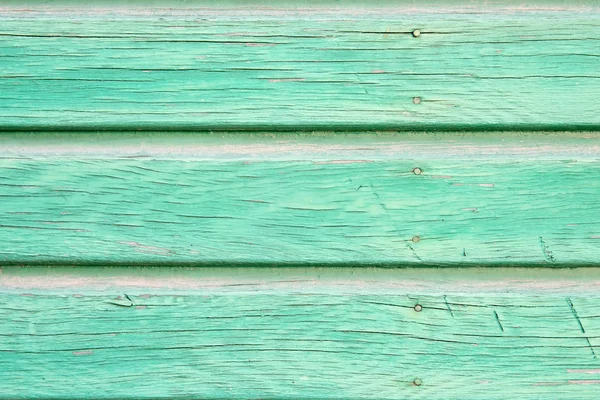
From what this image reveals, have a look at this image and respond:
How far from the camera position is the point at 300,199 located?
778 millimetres

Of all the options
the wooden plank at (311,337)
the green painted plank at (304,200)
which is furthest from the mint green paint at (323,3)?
the wooden plank at (311,337)

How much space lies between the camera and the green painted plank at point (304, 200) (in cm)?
77

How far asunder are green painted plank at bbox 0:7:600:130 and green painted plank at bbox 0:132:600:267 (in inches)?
1.4

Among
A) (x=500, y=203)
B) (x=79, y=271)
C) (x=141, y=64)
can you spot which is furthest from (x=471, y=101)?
(x=79, y=271)

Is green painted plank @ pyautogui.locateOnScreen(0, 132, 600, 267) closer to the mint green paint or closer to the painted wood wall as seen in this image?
the painted wood wall

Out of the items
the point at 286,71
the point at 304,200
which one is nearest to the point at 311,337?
the point at 304,200

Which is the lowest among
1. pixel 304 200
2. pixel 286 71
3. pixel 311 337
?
pixel 311 337

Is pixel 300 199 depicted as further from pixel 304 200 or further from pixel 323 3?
pixel 323 3

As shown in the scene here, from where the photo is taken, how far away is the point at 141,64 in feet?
2.54

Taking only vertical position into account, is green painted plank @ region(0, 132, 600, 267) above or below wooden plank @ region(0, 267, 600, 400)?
above

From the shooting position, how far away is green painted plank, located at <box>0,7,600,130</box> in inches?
30.3

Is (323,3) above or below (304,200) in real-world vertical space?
above

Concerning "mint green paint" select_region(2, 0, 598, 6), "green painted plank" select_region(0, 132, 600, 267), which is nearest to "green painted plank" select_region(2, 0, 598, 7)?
"mint green paint" select_region(2, 0, 598, 6)

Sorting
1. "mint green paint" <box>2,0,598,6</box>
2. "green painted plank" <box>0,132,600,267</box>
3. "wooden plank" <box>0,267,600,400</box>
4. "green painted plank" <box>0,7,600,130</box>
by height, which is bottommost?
"wooden plank" <box>0,267,600,400</box>
